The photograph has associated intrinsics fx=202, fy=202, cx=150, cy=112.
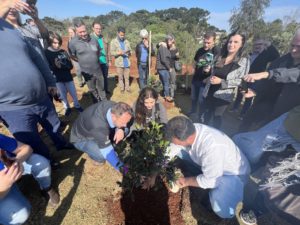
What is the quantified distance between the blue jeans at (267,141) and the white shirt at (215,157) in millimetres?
169

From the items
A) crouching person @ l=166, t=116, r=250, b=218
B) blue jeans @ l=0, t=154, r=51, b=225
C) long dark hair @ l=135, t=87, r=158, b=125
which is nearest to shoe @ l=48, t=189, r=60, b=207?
blue jeans @ l=0, t=154, r=51, b=225

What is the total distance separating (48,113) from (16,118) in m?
0.50

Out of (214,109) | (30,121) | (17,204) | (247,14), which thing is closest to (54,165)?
(30,121)

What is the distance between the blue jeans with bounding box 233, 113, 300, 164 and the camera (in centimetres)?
205

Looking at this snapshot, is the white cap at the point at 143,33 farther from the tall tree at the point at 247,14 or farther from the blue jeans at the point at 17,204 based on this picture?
the tall tree at the point at 247,14

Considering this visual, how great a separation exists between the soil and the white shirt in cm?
59

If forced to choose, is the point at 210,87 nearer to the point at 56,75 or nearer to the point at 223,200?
the point at 223,200

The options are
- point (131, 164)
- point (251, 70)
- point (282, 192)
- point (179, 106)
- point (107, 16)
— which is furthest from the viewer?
point (107, 16)

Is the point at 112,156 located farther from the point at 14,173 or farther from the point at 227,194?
the point at 227,194

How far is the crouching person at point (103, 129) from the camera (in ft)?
8.09

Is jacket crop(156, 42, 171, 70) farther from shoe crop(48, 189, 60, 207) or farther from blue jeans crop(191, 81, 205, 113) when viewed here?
shoe crop(48, 189, 60, 207)

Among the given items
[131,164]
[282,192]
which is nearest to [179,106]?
[131,164]

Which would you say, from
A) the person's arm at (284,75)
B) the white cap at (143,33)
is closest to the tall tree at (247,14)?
the white cap at (143,33)

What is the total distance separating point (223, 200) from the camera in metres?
2.31
